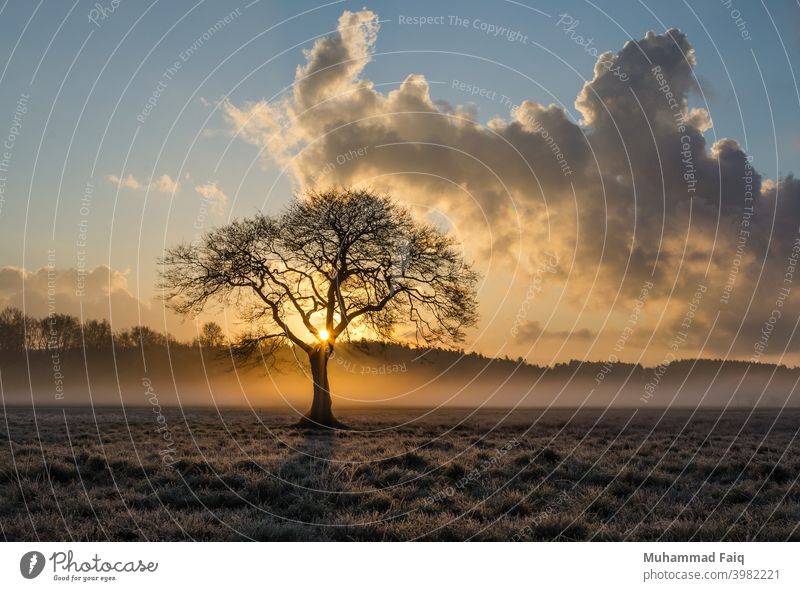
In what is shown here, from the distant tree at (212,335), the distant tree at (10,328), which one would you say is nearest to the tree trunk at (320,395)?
the distant tree at (212,335)

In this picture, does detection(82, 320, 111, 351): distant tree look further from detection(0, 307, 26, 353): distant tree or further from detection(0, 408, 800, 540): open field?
detection(0, 408, 800, 540): open field

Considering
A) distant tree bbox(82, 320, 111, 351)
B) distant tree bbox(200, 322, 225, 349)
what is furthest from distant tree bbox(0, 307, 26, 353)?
distant tree bbox(200, 322, 225, 349)

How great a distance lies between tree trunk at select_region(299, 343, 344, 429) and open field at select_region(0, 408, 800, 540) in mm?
11232

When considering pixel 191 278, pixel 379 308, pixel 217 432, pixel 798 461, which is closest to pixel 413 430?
pixel 379 308

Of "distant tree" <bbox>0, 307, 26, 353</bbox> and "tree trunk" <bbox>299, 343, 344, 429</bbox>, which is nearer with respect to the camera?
"tree trunk" <bbox>299, 343, 344, 429</bbox>

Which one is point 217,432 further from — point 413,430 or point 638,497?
point 638,497

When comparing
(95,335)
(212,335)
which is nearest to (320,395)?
(212,335)

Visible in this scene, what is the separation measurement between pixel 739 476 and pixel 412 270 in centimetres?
2142

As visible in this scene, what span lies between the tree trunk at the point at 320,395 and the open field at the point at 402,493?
36.9 ft

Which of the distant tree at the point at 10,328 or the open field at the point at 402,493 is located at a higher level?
the distant tree at the point at 10,328

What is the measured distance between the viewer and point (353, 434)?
102 feet

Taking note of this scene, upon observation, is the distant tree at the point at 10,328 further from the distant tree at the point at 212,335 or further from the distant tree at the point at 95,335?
the distant tree at the point at 212,335

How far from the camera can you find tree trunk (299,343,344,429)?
35.6 m

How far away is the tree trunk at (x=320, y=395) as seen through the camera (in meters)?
35.6
